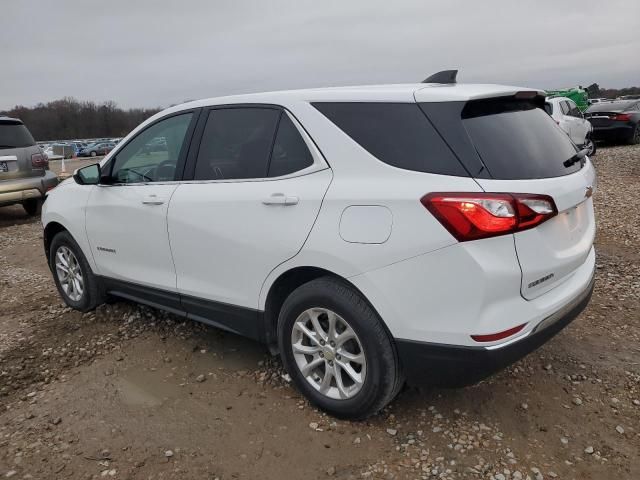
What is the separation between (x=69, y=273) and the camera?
15.3ft

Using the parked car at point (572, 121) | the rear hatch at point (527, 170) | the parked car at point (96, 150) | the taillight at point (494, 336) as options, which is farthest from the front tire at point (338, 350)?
the parked car at point (96, 150)

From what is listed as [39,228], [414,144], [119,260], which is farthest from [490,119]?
[39,228]

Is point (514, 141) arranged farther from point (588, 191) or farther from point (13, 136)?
point (13, 136)

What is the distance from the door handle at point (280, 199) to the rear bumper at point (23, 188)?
7.59 meters

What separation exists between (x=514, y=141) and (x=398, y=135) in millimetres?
570

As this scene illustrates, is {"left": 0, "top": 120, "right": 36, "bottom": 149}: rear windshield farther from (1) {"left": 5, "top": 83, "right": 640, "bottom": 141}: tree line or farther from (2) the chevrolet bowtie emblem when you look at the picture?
(1) {"left": 5, "top": 83, "right": 640, "bottom": 141}: tree line

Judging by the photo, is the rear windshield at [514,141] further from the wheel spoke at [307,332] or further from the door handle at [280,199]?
the wheel spoke at [307,332]

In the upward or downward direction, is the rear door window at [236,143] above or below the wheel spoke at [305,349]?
above

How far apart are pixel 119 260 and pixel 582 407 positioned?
129 inches

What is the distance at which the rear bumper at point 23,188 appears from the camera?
8.66m

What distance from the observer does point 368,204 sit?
2.48 metres

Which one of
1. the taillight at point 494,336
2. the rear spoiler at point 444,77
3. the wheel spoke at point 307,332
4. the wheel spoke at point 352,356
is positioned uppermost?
the rear spoiler at point 444,77

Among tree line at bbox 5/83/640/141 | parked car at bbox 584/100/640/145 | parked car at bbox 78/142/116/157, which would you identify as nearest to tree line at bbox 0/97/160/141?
tree line at bbox 5/83/640/141

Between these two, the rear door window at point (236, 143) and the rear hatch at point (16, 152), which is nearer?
the rear door window at point (236, 143)
